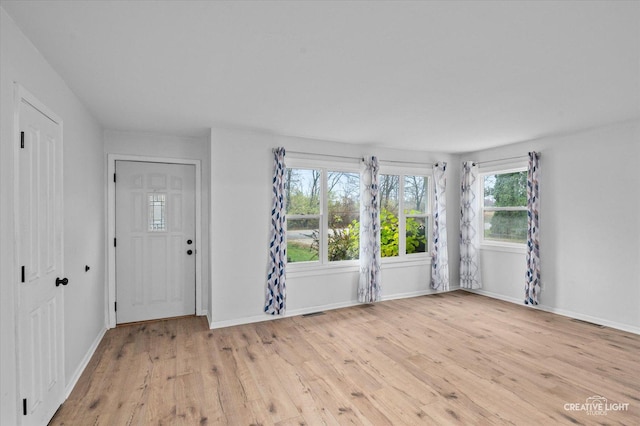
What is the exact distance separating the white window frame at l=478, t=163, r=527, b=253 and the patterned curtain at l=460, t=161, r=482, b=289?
3.1 inches

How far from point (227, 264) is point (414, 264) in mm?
3195

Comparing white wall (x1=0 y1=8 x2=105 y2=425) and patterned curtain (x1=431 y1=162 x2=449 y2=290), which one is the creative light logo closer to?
patterned curtain (x1=431 y1=162 x2=449 y2=290)

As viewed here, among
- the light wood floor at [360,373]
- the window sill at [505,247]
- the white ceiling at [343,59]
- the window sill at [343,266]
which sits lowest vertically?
the light wood floor at [360,373]

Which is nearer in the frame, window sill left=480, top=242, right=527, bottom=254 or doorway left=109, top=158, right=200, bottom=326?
doorway left=109, top=158, right=200, bottom=326

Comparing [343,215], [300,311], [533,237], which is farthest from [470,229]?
[300,311]

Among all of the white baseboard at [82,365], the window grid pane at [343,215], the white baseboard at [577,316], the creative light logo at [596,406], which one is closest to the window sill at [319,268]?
the window grid pane at [343,215]

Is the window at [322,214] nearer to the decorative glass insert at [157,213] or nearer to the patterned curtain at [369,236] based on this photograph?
the patterned curtain at [369,236]

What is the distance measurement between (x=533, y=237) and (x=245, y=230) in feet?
13.5

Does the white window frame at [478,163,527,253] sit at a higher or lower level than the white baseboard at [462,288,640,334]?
higher

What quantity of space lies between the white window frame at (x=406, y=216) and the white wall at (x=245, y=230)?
3.76 ft

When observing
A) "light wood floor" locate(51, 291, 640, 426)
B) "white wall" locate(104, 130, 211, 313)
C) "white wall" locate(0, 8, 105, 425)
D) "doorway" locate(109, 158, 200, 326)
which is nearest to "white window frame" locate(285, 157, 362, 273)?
"light wood floor" locate(51, 291, 640, 426)

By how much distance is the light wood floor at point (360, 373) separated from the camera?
2365 mm

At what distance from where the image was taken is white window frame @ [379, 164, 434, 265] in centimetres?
548

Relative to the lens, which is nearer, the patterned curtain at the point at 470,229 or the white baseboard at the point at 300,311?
the white baseboard at the point at 300,311
